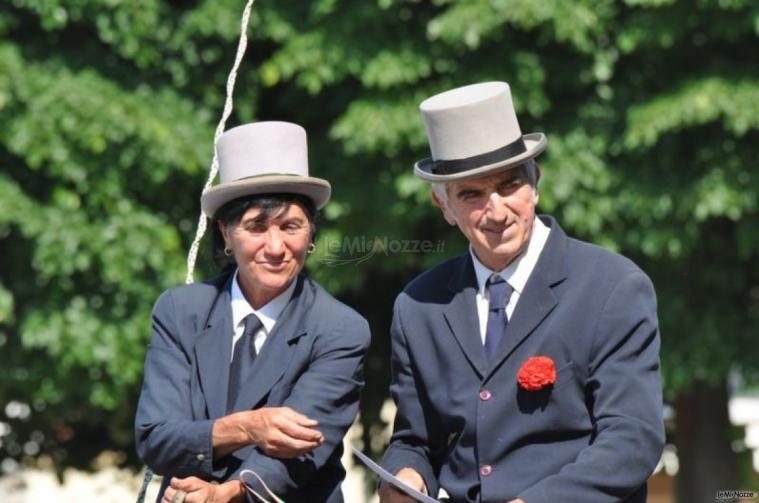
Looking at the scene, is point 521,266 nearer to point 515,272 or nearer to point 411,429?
point 515,272

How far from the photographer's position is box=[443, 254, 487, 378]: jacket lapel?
12.9 ft

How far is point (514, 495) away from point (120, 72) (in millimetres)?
5131

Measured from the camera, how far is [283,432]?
383 cm

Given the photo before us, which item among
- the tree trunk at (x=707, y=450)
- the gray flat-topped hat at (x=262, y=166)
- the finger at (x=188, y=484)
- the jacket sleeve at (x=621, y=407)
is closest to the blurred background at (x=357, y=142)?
the tree trunk at (x=707, y=450)

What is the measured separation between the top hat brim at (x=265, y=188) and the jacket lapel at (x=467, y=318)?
17.9 inches

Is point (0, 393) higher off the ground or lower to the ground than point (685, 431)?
higher

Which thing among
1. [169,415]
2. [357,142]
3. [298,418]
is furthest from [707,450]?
[298,418]

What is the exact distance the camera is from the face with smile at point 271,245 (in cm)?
412

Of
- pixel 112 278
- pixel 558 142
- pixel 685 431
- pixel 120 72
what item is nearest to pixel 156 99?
pixel 120 72

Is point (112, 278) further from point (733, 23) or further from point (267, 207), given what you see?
point (267, 207)

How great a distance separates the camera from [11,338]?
843cm

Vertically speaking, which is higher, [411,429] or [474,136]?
[474,136]

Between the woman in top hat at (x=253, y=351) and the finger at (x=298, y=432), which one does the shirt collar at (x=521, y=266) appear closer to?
the woman in top hat at (x=253, y=351)

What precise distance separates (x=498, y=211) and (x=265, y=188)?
2.19 ft
